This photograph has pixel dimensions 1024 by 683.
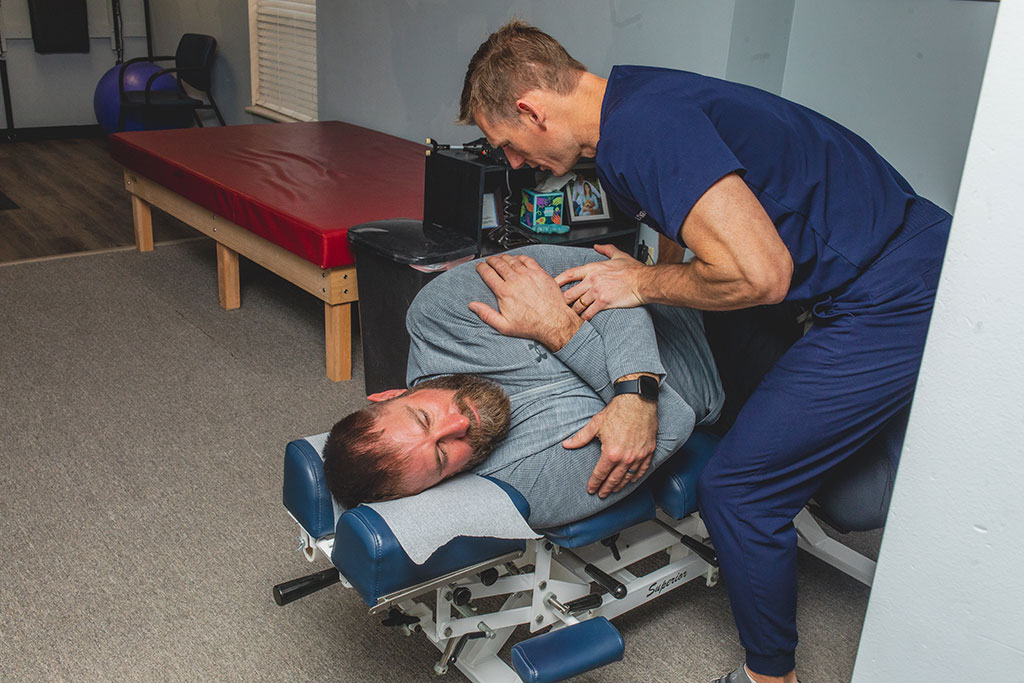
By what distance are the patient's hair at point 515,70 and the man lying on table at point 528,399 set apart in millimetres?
300

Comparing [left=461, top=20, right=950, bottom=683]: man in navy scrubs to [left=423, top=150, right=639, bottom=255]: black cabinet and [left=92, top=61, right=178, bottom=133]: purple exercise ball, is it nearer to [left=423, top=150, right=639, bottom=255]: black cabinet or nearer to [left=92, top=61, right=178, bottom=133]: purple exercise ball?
[left=423, top=150, right=639, bottom=255]: black cabinet

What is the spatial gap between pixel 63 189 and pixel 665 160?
4.93 metres

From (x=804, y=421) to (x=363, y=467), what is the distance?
2.42 ft

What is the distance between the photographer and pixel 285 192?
10.8ft

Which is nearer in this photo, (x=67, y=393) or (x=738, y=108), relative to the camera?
(x=738, y=108)

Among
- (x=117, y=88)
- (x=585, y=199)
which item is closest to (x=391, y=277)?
(x=585, y=199)

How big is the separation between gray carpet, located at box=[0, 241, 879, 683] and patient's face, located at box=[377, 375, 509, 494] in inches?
21.8

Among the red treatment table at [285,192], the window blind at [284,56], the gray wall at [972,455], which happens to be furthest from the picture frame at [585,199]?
the window blind at [284,56]

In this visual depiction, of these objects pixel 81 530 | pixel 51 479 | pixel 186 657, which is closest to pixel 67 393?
pixel 51 479

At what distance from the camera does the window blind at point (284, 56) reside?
514 centimetres

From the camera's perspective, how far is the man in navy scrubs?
139cm

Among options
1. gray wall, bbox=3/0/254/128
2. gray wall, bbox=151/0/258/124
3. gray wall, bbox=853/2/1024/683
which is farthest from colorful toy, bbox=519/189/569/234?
gray wall, bbox=3/0/254/128

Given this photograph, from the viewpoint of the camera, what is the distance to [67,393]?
9.25 ft

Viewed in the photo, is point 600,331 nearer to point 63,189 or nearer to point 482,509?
point 482,509
